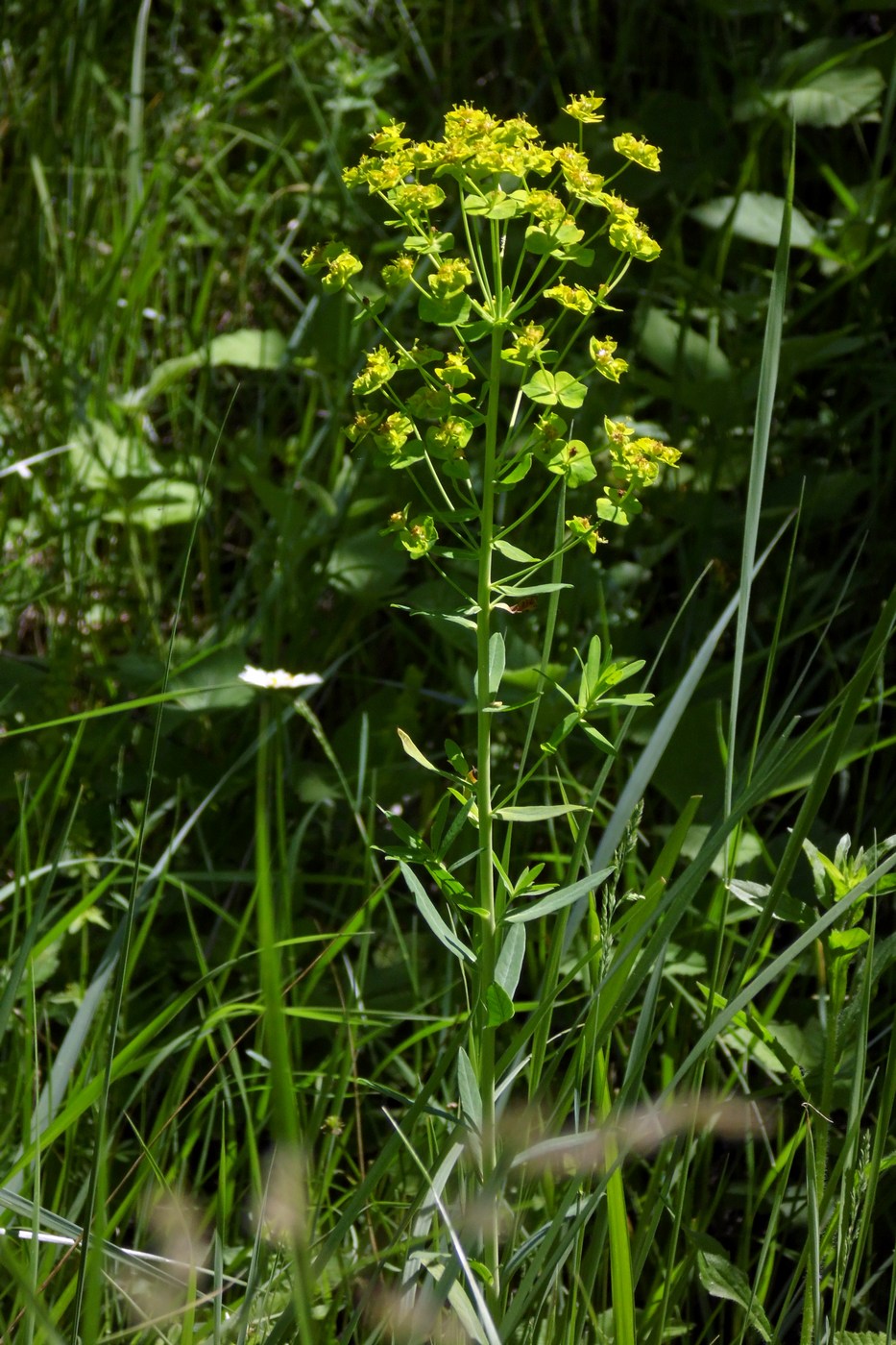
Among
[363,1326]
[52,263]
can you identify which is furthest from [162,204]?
[363,1326]

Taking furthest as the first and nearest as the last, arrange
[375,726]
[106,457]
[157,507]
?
[106,457], [157,507], [375,726]

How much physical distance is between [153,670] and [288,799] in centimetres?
28

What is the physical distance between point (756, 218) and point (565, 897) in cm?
165

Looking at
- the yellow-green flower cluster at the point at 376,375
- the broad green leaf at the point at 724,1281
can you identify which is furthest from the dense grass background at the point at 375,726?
the yellow-green flower cluster at the point at 376,375

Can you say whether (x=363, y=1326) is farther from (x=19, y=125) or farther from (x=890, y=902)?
(x=19, y=125)

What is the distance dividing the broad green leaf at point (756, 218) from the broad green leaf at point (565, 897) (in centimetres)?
152

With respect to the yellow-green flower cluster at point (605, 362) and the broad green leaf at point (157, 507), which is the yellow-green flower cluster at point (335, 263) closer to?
the yellow-green flower cluster at point (605, 362)

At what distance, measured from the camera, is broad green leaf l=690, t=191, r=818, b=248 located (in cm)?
207

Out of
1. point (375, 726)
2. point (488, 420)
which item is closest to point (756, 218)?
point (375, 726)

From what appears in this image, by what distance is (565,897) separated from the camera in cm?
86

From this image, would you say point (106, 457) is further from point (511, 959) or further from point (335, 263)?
point (511, 959)

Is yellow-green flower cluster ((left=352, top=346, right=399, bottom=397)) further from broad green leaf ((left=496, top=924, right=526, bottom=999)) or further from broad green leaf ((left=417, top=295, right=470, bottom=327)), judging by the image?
broad green leaf ((left=496, top=924, right=526, bottom=999))

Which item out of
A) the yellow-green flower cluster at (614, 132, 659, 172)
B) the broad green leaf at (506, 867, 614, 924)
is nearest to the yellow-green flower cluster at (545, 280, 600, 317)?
the yellow-green flower cluster at (614, 132, 659, 172)

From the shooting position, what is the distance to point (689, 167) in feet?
7.50
